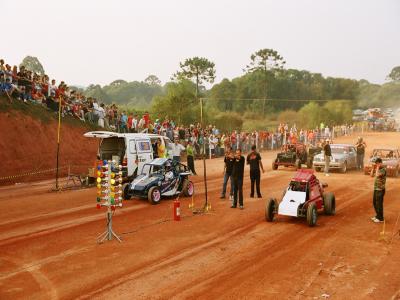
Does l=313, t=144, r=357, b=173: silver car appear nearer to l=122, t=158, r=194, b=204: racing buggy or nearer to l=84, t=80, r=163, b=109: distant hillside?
l=122, t=158, r=194, b=204: racing buggy

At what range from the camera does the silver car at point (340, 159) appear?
81.2ft

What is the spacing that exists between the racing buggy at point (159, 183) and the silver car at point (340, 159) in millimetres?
10950

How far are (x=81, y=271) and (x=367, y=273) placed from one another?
19.1 ft

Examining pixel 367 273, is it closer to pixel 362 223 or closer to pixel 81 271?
pixel 362 223

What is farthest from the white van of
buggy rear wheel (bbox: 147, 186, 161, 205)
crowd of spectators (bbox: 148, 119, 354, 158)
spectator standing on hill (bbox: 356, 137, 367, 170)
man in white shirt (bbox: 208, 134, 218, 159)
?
man in white shirt (bbox: 208, 134, 218, 159)

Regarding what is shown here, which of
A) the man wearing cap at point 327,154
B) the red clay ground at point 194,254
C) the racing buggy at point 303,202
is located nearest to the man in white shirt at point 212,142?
the man wearing cap at point 327,154

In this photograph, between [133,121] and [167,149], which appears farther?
[133,121]

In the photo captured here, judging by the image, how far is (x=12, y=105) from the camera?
23422 millimetres

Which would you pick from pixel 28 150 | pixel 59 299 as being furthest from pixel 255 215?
pixel 28 150

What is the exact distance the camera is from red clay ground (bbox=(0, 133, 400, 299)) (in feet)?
25.5

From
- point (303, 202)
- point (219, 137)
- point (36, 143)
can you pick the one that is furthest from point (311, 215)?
point (219, 137)

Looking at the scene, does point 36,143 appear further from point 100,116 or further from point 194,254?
point 194,254

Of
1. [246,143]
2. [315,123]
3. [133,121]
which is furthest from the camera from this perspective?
[315,123]

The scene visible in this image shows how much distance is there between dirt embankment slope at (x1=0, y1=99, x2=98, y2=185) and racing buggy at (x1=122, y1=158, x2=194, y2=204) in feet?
25.9
